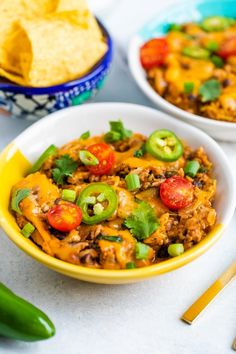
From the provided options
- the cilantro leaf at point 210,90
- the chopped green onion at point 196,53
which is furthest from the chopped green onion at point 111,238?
the chopped green onion at point 196,53

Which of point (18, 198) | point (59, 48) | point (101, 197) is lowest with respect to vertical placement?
point (101, 197)

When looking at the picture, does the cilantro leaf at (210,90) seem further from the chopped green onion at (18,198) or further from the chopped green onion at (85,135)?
the chopped green onion at (18,198)

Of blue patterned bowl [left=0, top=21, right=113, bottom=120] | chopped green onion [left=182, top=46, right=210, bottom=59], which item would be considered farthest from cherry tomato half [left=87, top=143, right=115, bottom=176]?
chopped green onion [left=182, top=46, right=210, bottom=59]

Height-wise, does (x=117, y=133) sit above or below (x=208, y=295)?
above

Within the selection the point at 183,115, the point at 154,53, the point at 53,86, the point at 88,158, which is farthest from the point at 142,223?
the point at 154,53

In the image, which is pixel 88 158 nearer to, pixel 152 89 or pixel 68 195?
pixel 68 195

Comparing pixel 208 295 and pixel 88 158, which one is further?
pixel 88 158
